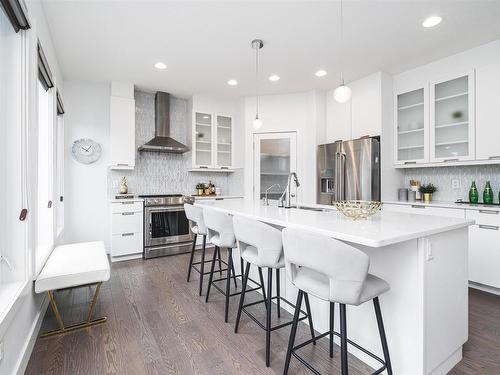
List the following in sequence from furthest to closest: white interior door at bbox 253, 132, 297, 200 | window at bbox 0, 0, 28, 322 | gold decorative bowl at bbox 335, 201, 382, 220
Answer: white interior door at bbox 253, 132, 297, 200
gold decorative bowl at bbox 335, 201, 382, 220
window at bbox 0, 0, 28, 322

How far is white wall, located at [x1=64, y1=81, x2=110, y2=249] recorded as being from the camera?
410cm

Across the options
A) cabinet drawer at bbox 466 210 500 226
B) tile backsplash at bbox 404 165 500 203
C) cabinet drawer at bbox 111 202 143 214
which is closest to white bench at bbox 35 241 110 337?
cabinet drawer at bbox 111 202 143 214

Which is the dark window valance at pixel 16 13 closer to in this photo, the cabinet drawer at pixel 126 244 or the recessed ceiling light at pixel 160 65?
the recessed ceiling light at pixel 160 65

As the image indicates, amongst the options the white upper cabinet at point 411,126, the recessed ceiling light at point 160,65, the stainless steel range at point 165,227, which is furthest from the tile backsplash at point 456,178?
the recessed ceiling light at point 160,65

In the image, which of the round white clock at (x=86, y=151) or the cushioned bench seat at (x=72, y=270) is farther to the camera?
the round white clock at (x=86, y=151)

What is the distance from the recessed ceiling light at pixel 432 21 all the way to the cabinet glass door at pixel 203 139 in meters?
3.44

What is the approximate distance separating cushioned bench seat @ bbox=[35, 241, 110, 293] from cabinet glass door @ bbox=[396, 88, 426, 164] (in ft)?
12.7

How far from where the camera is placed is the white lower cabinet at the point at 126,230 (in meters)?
3.94

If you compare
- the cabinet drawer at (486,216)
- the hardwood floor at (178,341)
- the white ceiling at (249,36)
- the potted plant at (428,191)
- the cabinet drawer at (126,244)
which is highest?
the white ceiling at (249,36)

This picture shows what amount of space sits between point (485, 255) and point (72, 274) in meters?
3.89

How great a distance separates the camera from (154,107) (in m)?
4.80

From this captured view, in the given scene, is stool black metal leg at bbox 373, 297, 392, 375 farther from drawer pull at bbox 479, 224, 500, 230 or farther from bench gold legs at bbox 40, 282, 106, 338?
drawer pull at bbox 479, 224, 500, 230

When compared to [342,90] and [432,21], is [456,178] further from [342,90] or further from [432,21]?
[342,90]

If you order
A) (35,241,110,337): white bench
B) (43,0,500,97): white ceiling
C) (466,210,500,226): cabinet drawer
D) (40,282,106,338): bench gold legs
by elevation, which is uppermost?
(43,0,500,97): white ceiling
